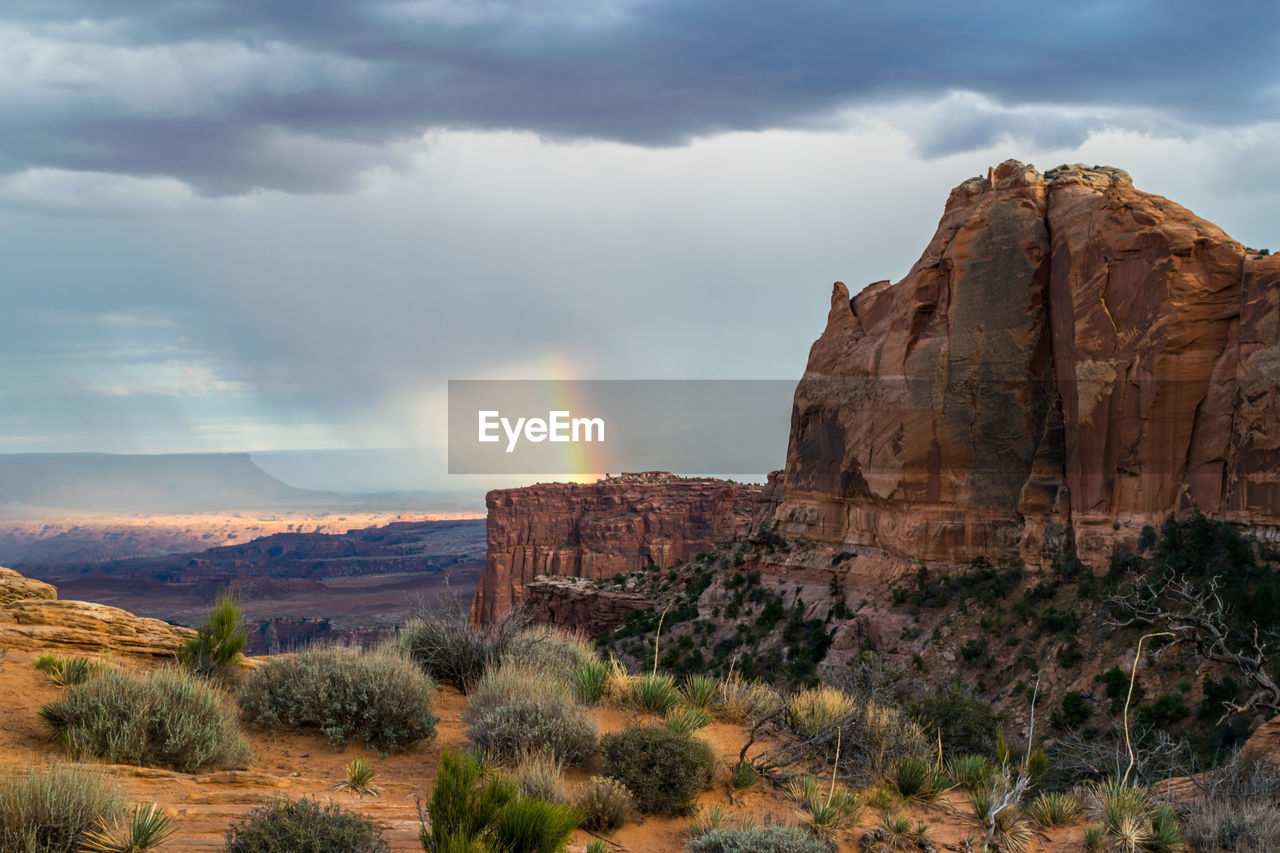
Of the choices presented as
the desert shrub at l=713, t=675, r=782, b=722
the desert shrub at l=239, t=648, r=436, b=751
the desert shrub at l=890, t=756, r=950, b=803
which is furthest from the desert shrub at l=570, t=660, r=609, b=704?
the desert shrub at l=890, t=756, r=950, b=803

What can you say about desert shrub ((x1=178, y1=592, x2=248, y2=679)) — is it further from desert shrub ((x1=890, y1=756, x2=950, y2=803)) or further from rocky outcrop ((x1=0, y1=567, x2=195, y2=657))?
desert shrub ((x1=890, y1=756, x2=950, y2=803))

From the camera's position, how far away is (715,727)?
12.8 metres

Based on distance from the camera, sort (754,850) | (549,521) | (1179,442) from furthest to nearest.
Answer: (549,521), (1179,442), (754,850)

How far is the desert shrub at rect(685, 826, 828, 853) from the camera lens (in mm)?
7980

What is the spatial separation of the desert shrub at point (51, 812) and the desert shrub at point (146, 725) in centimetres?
216

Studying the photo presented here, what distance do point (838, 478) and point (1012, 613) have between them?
15474 mm

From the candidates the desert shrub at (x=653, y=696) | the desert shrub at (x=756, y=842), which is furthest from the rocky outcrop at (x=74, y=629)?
the desert shrub at (x=756, y=842)

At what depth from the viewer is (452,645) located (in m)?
14.0

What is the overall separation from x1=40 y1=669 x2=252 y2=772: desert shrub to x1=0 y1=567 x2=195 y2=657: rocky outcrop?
327cm

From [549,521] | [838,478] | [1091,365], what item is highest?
[1091,365]

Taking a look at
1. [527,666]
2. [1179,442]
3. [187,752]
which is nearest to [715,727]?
[527,666]

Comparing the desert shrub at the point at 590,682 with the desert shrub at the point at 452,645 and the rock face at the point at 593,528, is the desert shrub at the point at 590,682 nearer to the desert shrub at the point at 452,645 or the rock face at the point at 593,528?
the desert shrub at the point at 452,645

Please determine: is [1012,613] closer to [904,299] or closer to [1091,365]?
[1091,365]

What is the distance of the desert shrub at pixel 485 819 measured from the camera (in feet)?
22.2
